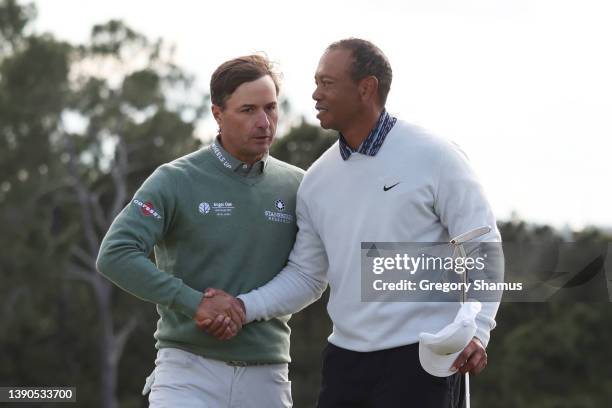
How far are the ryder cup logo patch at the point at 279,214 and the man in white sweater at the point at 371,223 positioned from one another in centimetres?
9

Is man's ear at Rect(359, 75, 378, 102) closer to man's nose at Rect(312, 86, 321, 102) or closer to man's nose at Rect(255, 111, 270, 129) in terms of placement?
man's nose at Rect(312, 86, 321, 102)

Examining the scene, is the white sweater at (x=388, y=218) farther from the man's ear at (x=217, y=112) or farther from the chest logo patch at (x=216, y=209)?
the man's ear at (x=217, y=112)

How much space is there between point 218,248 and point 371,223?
0.69 metres

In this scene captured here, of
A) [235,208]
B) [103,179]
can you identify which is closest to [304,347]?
[103,179]

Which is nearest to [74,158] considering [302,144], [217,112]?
[302,144]

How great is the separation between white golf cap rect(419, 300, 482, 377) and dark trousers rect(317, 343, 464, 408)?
106mm

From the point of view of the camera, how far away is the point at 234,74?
525cm

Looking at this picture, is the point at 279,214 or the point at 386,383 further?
the point at 279,214

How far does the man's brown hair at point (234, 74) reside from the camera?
5.24 m

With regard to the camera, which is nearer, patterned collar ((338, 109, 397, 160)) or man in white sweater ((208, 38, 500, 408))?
man in white sweater ((208, 38, 500, 408))

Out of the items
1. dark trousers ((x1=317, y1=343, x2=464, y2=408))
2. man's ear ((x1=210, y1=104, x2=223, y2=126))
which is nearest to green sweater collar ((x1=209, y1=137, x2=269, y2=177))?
man's ear ((x1=210, y1=104, x2=223, y2=126))

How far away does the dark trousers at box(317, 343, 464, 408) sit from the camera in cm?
466

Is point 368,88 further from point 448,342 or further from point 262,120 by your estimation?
point 448,342

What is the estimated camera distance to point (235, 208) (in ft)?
17.0
